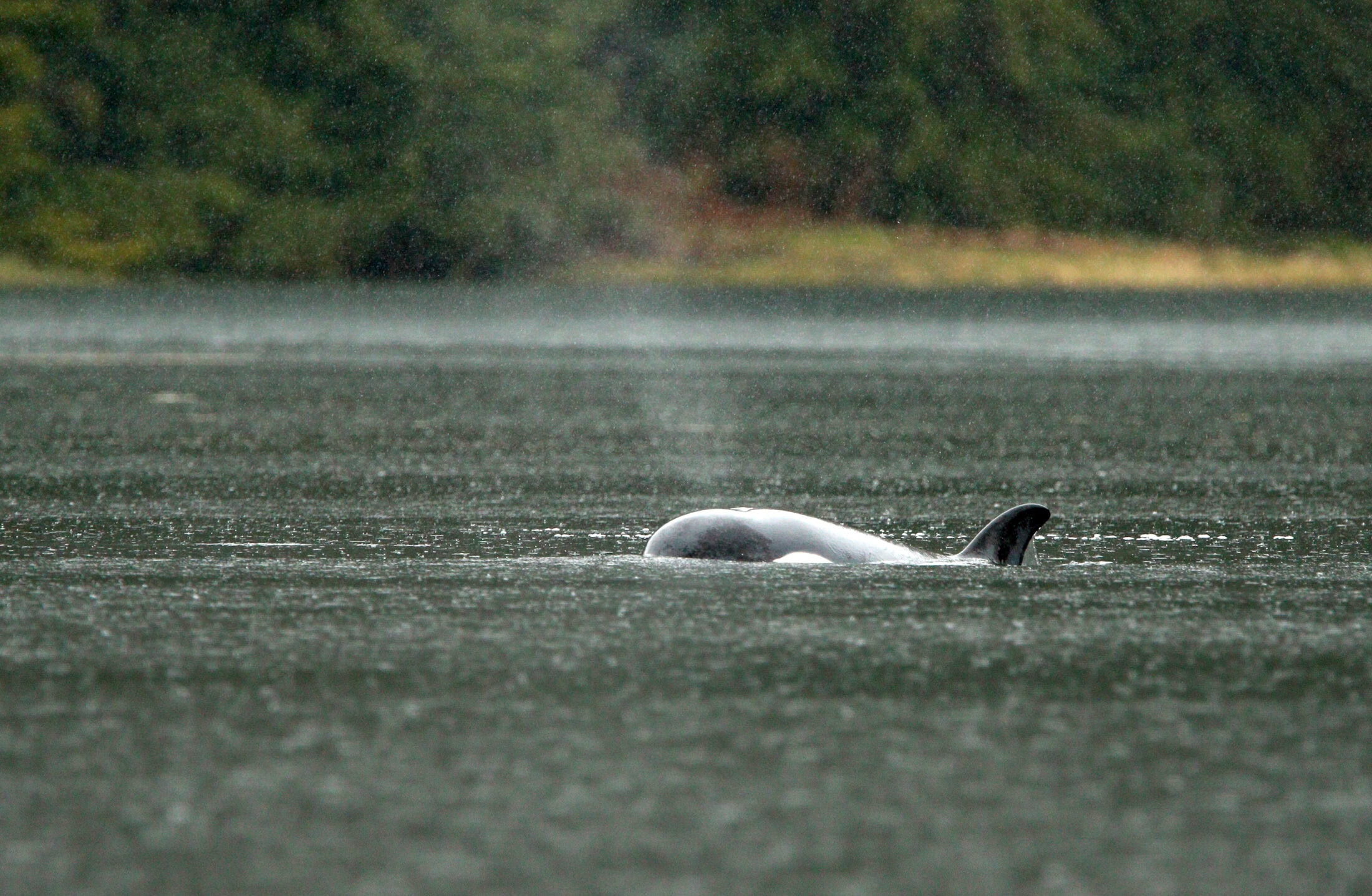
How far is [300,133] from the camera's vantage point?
102 meters

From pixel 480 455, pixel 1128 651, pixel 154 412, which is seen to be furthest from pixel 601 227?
pixel 1128 651

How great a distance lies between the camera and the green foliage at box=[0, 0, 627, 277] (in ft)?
325

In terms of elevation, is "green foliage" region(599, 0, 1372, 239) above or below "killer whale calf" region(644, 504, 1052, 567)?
above

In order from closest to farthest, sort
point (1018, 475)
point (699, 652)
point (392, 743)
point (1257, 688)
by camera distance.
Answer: point (392, 743)
point (1257, 688)
point (699, 652)
point (1018, 475)

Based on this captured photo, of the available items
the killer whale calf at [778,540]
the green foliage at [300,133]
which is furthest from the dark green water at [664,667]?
the green foliage at [300,133]

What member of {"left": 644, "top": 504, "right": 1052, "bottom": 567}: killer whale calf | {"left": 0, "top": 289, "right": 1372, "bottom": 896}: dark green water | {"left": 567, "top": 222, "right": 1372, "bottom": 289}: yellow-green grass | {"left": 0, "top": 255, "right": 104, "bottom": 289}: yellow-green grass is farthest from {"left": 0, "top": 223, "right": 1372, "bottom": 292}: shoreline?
{"left": 644, "top": 504, "right": 1052, "bottom": 567}: killer whale calf

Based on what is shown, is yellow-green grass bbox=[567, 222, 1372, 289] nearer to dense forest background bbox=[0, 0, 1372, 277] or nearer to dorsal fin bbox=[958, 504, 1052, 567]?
dense forest background bbox=[0, 0, 1372, 277]

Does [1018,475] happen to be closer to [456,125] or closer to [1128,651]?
[1128,651]

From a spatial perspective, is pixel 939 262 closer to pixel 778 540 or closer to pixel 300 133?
pixel 300 133

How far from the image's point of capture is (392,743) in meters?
10.6

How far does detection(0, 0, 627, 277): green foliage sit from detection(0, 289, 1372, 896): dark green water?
69131 millimetres

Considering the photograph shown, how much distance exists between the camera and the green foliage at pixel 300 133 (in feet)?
325

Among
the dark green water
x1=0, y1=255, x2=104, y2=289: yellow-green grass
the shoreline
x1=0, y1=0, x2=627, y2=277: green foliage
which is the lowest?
x1=0, y1=255, x2=104, y2=289: yellow-green grass

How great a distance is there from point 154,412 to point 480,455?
8651 millimetres
